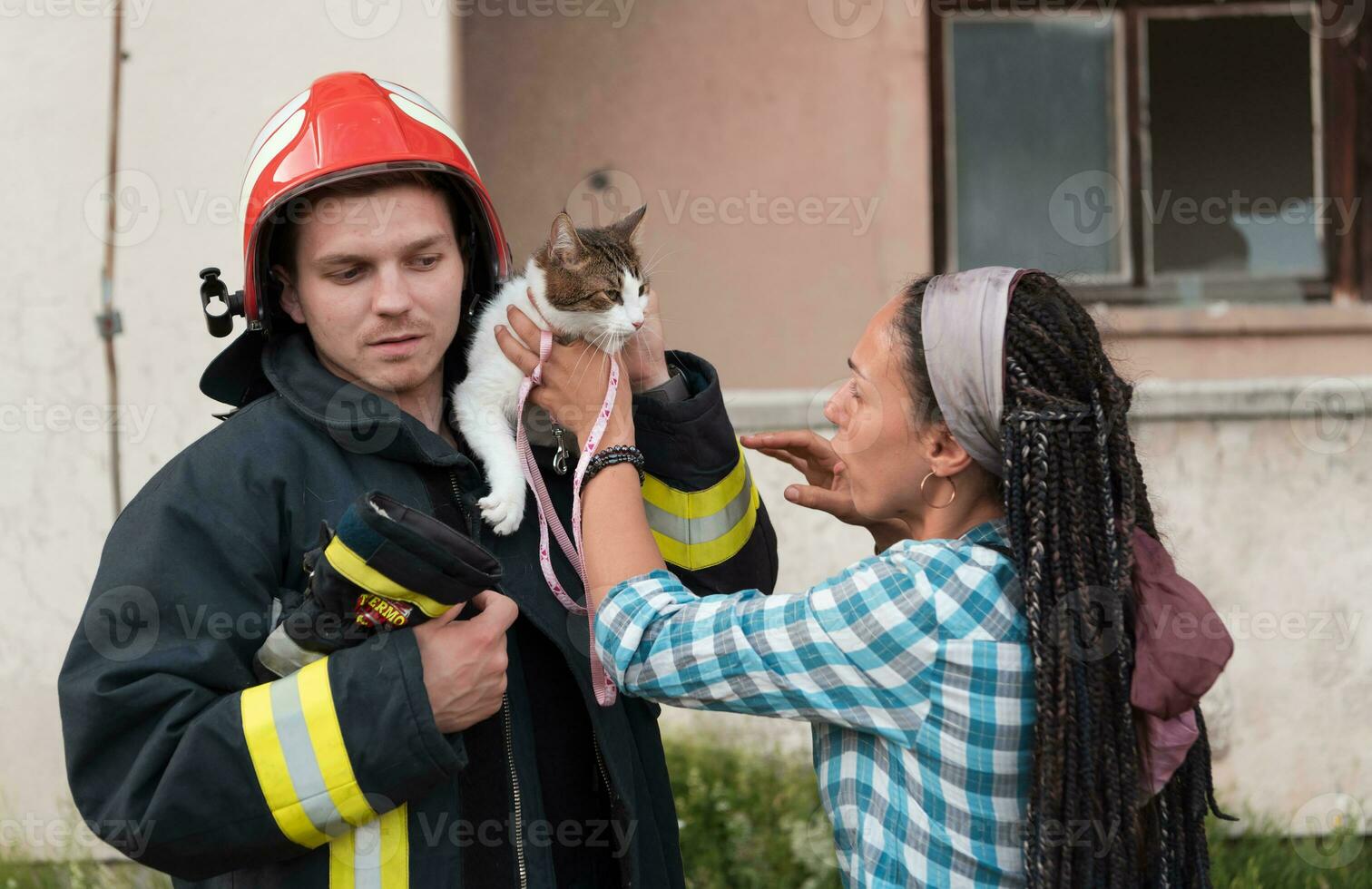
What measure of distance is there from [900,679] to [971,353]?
429 mm

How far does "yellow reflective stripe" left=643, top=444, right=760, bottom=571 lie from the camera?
77.5 inches

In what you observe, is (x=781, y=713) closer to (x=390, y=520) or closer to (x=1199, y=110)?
(x=390, y=520)

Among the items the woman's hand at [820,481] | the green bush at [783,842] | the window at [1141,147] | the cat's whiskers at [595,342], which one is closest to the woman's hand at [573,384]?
the cat's whiskers at [595,342]

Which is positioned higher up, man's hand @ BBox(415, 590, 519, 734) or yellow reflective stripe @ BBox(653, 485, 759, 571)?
yellow reflective stripe @ BBox(653, 485, 759, 571)

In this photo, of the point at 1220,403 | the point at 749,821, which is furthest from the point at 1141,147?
the point at 749,821

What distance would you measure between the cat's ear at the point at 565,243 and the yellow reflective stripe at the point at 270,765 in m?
1.11

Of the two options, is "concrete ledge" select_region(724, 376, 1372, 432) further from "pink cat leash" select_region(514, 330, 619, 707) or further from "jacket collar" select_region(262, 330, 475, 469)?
"jacket collar" select_region(262, 330, 475, 469)

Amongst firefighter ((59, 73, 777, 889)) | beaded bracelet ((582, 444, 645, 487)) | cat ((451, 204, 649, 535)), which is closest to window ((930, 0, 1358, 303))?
cat ((451, 204, 649, 535))

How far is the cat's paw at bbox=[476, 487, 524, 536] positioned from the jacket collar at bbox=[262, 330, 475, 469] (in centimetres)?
8

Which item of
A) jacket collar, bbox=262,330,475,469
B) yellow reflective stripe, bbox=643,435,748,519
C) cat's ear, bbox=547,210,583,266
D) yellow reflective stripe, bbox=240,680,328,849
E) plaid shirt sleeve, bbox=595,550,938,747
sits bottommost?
yellow reflective stripe, bbox=240,680,328,849

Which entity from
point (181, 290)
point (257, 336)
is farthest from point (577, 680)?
point (181, 290)

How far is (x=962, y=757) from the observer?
1.46 m

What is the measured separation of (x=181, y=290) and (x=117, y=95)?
0.65m

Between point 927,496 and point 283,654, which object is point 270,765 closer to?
point 283,654
